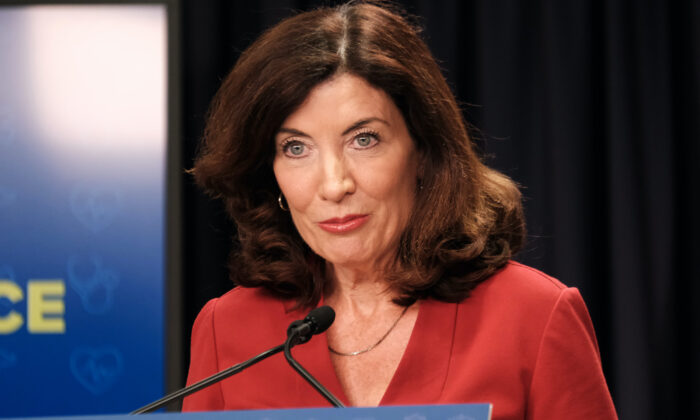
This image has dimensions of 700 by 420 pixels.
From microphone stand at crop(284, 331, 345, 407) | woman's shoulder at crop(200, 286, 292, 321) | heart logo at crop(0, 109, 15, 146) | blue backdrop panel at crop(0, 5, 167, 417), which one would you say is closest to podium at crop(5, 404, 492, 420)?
microphone stand at crop(284, 331, 345, 407)

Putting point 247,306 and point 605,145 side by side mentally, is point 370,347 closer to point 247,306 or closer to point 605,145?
point 247,306

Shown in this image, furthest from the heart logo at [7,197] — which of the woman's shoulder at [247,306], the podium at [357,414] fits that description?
the podium at [357,414]

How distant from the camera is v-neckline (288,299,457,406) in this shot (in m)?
1.29

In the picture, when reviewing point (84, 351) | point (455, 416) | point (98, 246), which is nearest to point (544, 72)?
point (98, 246)

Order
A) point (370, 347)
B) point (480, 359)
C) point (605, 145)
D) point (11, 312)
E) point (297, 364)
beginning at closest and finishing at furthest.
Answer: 1. point (297, 364)
2. point (480, 359)
3. point (370, 347)
4. point (11, 312)
5. point (605, 145)

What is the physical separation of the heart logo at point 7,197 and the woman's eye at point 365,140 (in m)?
1.46

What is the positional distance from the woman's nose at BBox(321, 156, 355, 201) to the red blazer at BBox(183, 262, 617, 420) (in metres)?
0.25

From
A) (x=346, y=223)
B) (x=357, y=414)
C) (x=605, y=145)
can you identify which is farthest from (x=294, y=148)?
(x=605, y=145)

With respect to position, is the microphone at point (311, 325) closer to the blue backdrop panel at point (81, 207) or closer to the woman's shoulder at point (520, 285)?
the woman's shoulder at point (520, 285)

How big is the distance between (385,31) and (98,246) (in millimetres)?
1340

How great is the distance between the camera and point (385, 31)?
4.42 feet

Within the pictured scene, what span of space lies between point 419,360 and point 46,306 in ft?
4.68

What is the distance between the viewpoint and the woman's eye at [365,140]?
130 cm

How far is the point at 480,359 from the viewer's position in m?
1.27
